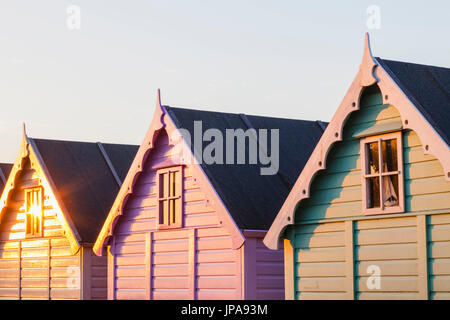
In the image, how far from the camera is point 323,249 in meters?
20.0

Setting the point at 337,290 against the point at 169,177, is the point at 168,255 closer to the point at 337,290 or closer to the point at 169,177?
the point at 169,177

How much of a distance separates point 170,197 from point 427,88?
8.06 meters

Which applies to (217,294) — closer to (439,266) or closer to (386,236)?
(386,236)

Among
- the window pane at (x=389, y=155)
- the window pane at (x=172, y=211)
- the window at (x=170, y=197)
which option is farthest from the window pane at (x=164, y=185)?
the window pane at (x=389, y=155)

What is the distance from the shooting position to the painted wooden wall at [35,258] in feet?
95.4

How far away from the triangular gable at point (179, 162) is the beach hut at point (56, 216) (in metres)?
2.17

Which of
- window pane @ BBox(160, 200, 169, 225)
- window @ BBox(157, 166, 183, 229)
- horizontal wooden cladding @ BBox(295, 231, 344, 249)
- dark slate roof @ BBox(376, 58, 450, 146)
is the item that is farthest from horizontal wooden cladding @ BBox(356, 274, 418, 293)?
window pane @ BBox(160, 200, 169, 225)

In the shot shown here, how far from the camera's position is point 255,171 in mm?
24625

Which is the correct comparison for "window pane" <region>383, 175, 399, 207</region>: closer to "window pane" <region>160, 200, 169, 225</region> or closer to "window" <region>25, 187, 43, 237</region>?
"window pane" <region>160, 200, 169, 225</region>

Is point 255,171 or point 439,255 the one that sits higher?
point 255,171

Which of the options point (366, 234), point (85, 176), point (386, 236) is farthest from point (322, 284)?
point (85, 176)

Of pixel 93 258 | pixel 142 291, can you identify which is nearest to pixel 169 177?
pixel 142 291

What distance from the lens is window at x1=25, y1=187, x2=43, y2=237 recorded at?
2998 centimetres

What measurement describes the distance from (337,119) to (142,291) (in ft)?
29.1
